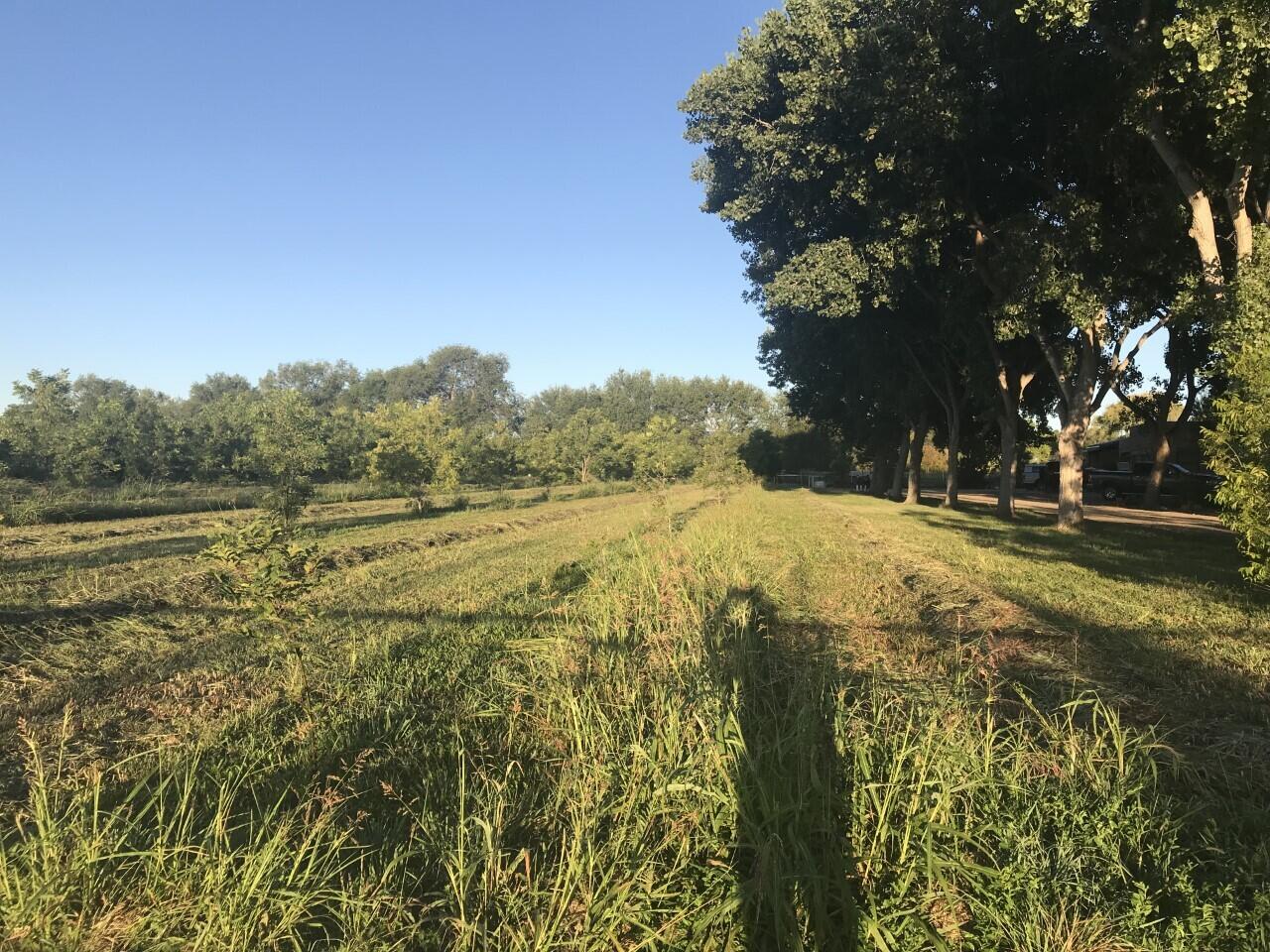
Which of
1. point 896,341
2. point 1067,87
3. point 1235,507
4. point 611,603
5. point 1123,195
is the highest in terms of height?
point 1067,87

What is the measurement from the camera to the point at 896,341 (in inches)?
949

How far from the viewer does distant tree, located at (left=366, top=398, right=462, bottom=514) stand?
1005 inches

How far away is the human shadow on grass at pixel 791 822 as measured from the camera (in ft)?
8.27

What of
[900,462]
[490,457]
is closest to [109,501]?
[490,457]

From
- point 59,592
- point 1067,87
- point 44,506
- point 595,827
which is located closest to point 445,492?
point 44,506

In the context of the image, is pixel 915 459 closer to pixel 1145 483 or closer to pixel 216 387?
pixel 1145 483

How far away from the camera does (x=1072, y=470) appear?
17.3m

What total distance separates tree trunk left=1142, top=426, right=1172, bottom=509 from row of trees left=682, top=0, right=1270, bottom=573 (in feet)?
15.0

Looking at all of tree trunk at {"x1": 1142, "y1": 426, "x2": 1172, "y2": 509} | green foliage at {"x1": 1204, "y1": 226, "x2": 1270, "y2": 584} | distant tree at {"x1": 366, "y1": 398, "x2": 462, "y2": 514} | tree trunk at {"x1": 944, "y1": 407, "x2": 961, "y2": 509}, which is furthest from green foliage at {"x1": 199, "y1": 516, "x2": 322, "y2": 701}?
tree trunk at {"x1": 1142, "y1": 426, "x2": 1172, "y2": 509}

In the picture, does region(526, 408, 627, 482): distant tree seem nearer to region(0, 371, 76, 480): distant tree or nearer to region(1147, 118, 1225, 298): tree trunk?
region(0, 371, 76, 480): distant tree

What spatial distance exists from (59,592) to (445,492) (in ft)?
65.8

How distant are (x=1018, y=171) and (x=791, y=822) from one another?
18.0 meters

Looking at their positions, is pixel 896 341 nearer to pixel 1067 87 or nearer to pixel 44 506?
pixel 1067 87

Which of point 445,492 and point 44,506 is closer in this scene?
point 44,506
